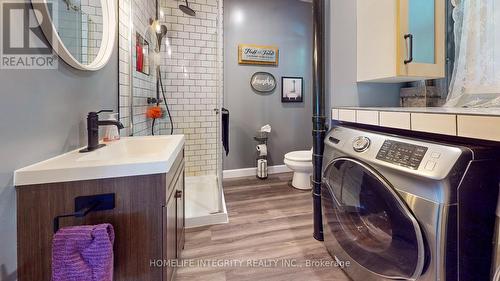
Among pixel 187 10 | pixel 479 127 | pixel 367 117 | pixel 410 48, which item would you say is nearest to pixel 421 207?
pixel 479 127

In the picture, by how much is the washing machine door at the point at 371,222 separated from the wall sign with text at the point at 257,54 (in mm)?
2462

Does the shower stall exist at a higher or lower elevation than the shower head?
lower

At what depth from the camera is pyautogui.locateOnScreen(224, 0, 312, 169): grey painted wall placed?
11.2 feet

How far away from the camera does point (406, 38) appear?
4.52 ft

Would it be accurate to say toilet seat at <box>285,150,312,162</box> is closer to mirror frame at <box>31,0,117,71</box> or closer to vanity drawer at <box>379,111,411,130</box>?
vanity drawer at <box>379,111,411,130</box>

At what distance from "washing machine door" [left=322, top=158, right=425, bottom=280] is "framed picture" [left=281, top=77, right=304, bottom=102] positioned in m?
2.41

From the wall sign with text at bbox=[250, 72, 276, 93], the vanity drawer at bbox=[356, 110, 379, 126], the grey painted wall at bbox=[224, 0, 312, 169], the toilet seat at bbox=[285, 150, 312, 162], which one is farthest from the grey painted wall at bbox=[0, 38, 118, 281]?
the wall sign with text at bbox=[250, 72, 276, 93]

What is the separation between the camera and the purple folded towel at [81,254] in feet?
2.31

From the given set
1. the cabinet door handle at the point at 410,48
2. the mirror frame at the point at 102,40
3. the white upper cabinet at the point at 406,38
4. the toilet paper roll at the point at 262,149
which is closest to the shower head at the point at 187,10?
the mirror frame at the point at 102,40

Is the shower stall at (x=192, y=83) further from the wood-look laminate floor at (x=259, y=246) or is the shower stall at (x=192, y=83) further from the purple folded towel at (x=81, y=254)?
the purple folded towel at (x=81, y=254)

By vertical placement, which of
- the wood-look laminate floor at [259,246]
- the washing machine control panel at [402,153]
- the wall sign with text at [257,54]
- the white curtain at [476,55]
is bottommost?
the wood-look laminate floor at [259,246]

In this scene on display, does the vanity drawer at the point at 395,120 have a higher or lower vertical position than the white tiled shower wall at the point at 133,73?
lower

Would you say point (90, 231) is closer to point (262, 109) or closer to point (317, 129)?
point (317, 129)

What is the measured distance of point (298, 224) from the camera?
2.12 m
